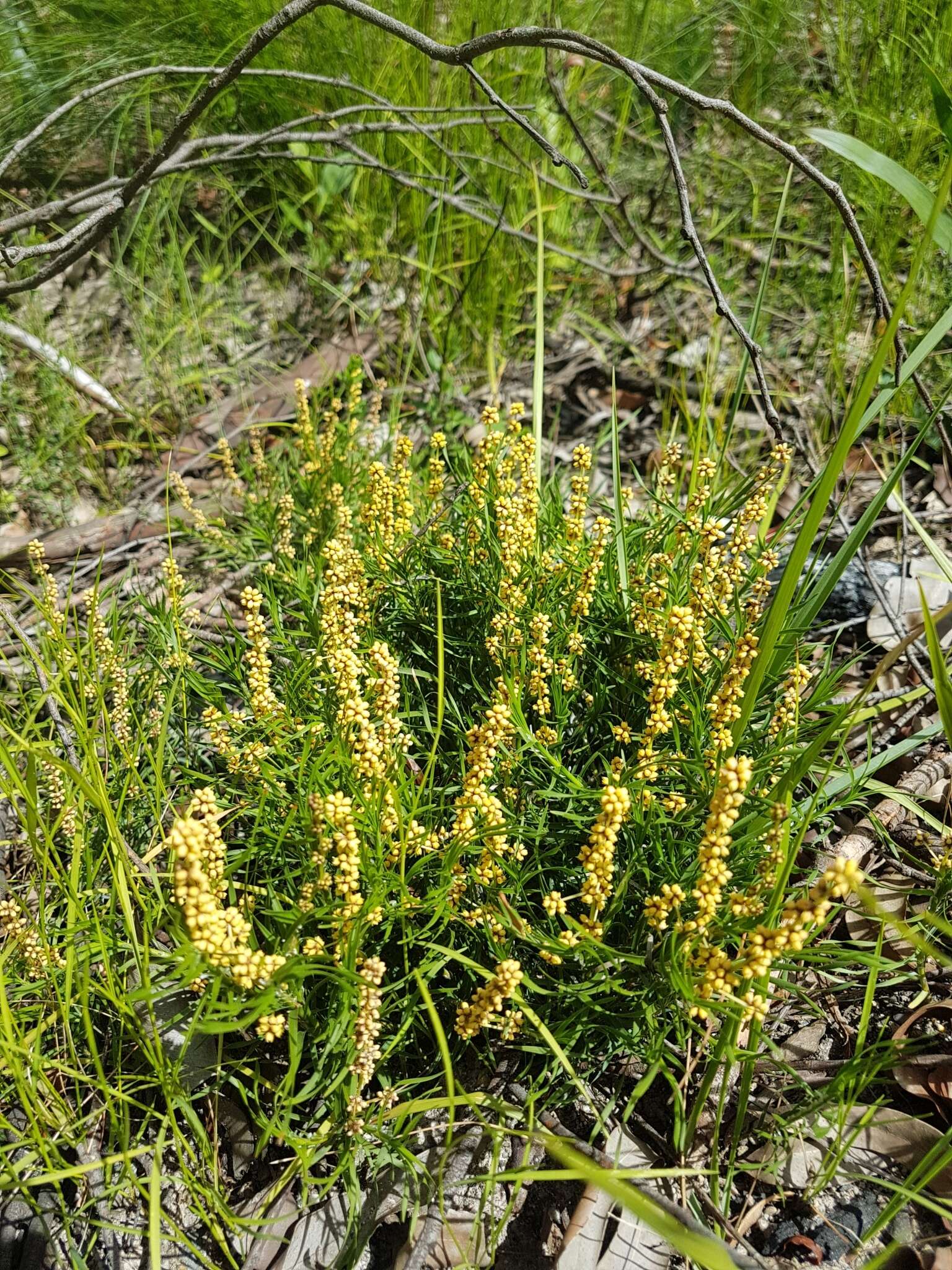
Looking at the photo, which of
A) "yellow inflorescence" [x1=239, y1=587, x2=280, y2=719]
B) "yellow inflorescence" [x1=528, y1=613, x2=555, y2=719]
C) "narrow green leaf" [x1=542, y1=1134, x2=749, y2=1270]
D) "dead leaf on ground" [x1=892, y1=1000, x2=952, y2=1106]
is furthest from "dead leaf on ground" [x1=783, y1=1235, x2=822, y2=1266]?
"yellow inflorescence" [x1=239, y1=587, x2=280, y2=719]

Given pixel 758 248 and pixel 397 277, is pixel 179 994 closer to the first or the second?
pixel 397 277

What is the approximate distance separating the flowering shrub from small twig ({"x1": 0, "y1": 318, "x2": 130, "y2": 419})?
5.00 ft

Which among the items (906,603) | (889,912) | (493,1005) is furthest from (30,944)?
(906,603)

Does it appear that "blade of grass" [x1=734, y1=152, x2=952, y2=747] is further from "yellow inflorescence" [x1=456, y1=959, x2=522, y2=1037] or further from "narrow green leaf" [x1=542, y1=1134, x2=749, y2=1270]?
"narrow green leaf" [x1=542, y1=1134, x2=749, y2=1270]

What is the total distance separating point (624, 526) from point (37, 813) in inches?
56.9

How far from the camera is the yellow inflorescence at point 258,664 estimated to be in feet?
5.93

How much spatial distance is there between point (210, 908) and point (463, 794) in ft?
1.81

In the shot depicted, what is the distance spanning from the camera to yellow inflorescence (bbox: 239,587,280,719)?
1809 mm

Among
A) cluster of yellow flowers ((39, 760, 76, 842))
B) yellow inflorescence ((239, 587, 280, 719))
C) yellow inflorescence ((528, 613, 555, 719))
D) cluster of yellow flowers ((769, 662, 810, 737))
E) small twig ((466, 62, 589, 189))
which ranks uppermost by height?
small twig ((466, 62, 589, 189))

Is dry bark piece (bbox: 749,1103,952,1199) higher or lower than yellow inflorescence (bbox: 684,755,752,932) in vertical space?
lower

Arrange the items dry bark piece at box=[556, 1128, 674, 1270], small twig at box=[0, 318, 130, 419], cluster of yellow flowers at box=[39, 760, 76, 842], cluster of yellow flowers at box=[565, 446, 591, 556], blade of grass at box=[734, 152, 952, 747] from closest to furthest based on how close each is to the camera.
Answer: blade of grass at box=[734, 152, 952, 747] < dry bark piece at box=[556, 1128, 674, 1270] < cluster of yellow flowers at box=[39, 760, 76, 842] < cluster of yellow flowers at box=[565, 446, 591, 556] < small twig at box=[0, 318, 130, 419]

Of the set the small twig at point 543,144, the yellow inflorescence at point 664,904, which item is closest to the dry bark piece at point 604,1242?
the yellow inflorescence at point 664,904

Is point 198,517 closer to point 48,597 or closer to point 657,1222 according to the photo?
point 48,597

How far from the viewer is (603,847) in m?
1.43
